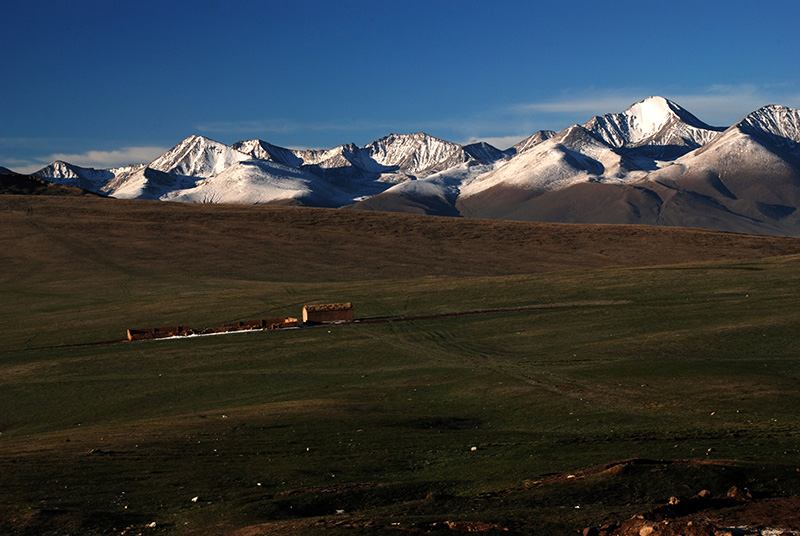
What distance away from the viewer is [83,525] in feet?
40.7

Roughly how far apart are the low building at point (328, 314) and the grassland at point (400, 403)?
2992mm

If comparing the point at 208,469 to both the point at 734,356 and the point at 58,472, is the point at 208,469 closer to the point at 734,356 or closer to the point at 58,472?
the point at 58,472

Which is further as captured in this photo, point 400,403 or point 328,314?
point 328,314

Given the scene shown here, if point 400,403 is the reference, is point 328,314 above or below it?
above

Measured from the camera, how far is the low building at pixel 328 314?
44969 mm

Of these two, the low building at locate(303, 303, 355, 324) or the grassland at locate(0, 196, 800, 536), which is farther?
the low building at locate(303, 303, 355, 324)

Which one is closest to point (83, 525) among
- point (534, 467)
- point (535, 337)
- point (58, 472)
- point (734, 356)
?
point (58, 472)

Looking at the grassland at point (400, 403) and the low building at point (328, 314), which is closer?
the grassland at point (400, 403)

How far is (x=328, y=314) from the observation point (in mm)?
45125

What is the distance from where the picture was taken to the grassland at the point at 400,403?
12.9 m

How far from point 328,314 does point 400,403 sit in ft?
65.8

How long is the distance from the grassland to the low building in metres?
2.99

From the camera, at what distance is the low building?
148 feet

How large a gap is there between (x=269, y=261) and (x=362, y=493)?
7171cm
